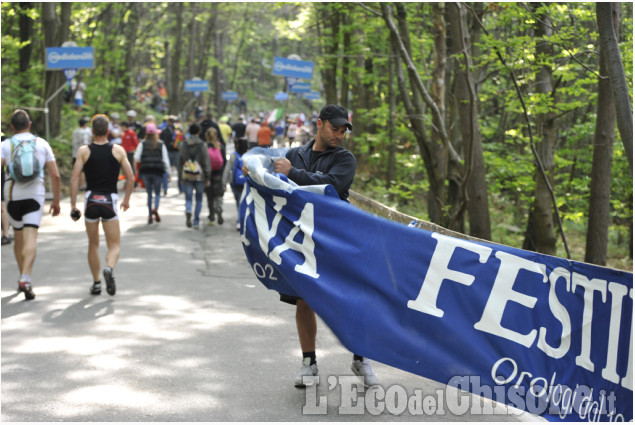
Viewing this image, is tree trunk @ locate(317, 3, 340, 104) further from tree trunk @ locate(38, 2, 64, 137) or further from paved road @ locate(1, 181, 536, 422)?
paved road @ locate(1, 181, 536, 422)

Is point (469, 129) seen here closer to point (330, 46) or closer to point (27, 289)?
point (27, 289)

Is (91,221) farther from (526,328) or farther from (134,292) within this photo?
(526,328)

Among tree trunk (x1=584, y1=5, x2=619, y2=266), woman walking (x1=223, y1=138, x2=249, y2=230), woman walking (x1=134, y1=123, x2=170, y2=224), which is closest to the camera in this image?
tree trunk (x1=584, y1=5, x2=619, y2=266)

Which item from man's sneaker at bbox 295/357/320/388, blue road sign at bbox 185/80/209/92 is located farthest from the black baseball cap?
→ blue road sign at bbox 185/80/209/92

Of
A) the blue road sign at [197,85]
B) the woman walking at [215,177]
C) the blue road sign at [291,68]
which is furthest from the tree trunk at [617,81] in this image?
the blue road sign at [197,85]

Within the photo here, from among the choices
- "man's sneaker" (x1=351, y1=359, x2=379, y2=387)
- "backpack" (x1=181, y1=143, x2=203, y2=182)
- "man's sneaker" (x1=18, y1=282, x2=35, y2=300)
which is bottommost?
"man's sneaker" (x1=18, y1=282, x2=35, y2=300)

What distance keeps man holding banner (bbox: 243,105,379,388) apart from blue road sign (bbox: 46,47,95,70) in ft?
55.5

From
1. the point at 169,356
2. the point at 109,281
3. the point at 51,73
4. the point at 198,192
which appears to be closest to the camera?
the point at 169,356

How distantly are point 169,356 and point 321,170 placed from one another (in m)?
2.36

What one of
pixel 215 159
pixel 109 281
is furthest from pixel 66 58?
pixel 109 281

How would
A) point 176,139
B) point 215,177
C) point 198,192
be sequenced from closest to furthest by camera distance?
point 198,192, point 215,177, point 176,139

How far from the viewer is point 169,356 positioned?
292 inches

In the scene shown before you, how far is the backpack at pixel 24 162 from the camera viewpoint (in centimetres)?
990

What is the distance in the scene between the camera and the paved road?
19.6 feet
